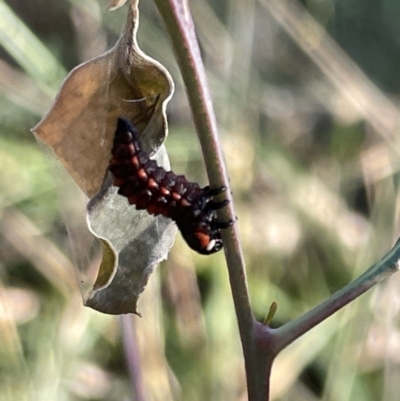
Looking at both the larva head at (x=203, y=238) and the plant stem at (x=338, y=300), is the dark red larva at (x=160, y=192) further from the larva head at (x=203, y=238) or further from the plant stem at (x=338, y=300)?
the plant stem at (x=338, y=300)

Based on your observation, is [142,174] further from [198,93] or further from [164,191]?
[198,93]

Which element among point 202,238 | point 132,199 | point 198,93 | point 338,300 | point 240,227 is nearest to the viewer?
point 198,93

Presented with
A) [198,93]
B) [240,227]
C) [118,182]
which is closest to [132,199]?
[118,182]

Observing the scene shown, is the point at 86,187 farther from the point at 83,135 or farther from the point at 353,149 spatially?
the point at 353,149

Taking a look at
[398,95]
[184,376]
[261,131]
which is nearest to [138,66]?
[184,376]

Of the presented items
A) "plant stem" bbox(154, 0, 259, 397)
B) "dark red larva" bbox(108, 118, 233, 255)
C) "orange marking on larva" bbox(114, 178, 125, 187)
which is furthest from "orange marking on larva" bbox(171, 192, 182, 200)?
"plant stem" bbox(154, 0, 259, 397)
